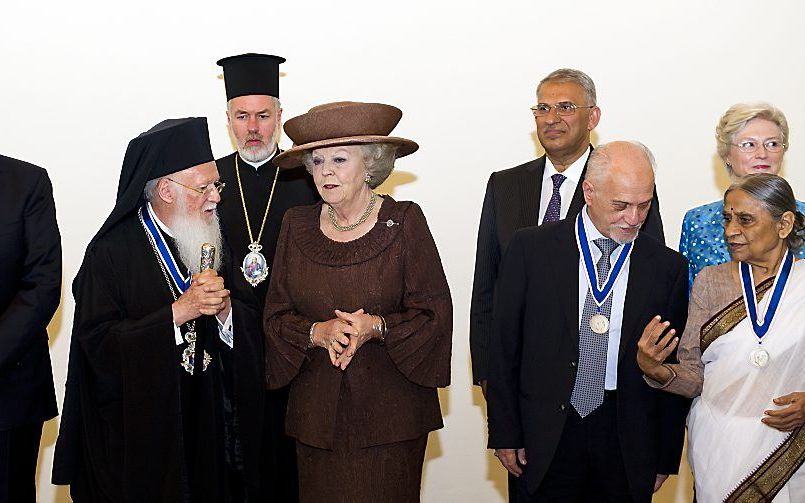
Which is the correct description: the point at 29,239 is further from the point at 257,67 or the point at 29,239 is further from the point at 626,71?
the point at 626,71

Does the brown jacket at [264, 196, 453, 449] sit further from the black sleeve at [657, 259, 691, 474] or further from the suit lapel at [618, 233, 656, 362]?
the black sleeve at [657, 259, 691, 474]

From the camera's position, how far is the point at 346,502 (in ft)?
12.1

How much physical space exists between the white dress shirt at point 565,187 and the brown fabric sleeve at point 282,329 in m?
1.13

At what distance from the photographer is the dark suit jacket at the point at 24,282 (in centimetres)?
370

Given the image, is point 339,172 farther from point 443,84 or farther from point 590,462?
point 443,84

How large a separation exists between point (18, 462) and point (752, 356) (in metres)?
2.73

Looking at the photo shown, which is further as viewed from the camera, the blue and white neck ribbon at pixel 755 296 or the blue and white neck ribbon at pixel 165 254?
the blue and white neck ribbon at pixel 165 254

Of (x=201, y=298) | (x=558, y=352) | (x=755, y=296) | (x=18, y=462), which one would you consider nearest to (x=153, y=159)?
(x=201, y=298)

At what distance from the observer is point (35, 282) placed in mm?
3754

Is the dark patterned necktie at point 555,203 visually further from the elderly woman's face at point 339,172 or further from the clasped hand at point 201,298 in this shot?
the clasped hand at point 201,298

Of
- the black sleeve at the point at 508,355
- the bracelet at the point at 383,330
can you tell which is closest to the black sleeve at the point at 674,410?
the black sleeve at the point at 508,355

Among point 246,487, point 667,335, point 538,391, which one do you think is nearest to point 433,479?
point 246,487

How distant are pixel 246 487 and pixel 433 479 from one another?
2212 millimetres

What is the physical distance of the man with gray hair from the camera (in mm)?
4270
